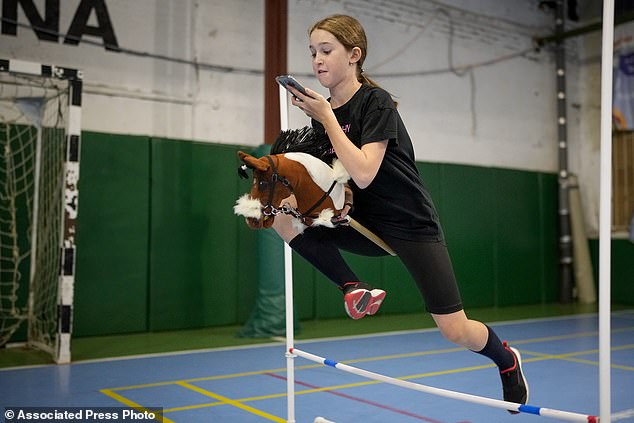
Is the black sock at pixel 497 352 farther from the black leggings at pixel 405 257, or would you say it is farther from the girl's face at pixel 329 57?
the girl's face at pixel 329 57

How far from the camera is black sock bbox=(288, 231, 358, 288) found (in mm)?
2490

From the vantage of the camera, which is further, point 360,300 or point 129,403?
point 129,403

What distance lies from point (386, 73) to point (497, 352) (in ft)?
19.5

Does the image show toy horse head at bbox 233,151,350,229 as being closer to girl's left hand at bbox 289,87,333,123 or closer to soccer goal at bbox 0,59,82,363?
girl's left hand at bbox 289,87,333,123

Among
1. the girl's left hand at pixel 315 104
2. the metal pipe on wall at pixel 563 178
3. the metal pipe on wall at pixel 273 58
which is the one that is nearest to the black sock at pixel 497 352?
the girl's left hand at pixel 315 104

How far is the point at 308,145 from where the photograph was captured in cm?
238

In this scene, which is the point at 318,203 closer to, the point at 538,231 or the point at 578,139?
the point at 538,231

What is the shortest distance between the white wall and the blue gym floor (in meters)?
2.58

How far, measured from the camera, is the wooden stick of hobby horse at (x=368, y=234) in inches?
91.7

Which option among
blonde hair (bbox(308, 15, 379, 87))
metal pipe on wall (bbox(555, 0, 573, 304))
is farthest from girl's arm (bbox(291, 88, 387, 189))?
metal pipe on wall (bbox(555, 0, 573, 304))

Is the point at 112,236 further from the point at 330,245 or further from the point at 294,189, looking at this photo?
the point at 294,189

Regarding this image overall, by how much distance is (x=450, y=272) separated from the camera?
2357 mm

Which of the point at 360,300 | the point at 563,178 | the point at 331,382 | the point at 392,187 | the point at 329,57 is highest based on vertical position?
the point at 563,178

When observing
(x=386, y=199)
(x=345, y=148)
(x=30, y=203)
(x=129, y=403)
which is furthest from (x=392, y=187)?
(x=30, y=203)
